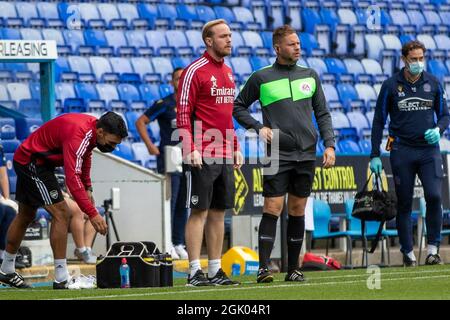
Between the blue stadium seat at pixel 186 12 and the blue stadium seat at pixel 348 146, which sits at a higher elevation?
the blue stadium seat at pixel 186 12

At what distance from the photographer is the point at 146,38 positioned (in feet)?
78.0

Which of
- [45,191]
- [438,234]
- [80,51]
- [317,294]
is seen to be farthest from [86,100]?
[317,294]

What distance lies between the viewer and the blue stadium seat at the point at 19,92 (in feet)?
53.0

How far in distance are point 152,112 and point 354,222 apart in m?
3.42

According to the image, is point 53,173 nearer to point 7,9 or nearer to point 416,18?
point 7,9

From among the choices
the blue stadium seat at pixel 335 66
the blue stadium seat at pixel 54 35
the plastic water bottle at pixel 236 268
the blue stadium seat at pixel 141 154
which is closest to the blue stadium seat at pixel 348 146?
the blue stadium seat at pixel 335 66

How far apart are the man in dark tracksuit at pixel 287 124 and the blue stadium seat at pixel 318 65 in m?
14.6

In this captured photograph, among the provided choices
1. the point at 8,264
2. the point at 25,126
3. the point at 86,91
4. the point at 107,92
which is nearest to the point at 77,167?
the point at 8,264

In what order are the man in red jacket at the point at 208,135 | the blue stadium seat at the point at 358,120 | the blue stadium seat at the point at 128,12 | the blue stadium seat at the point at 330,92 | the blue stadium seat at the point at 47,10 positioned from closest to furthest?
the man in red jacket at the point at 208,135 → the blue stadium seat at the point at 47,10 → the blue stadium seat at the point at 128,12 → the blue stadium seat at the point at 358,120 → the blue stadium seat at the point at 330,92

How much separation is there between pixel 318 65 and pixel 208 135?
602 inches

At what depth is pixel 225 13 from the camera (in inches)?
1005

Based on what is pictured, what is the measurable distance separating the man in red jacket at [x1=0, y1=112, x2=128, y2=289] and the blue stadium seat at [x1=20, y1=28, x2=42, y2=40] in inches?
439

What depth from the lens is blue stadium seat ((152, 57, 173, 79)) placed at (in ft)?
75.8

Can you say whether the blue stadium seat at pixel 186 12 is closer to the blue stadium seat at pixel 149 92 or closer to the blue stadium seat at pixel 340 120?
the blue stadium seat at pixel 149 92
